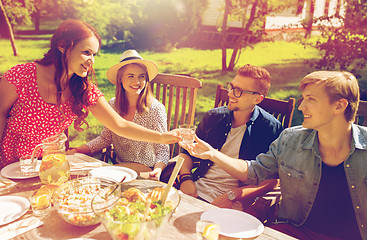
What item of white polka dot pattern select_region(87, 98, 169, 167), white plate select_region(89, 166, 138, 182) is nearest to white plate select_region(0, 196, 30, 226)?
white plate select_region(89, 166, 138, 182)

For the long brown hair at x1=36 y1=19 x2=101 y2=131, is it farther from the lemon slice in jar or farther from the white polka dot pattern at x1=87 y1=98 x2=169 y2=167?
the lemon slice in jar

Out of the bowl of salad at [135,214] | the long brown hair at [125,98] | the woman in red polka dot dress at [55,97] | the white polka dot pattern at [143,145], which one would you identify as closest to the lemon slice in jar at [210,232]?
the bowl of salad at [135,214]

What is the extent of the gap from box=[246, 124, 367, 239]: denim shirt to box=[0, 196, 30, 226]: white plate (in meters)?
1.66

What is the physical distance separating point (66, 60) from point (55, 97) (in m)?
0.35

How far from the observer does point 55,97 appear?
2.82m

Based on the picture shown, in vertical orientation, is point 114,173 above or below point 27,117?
below

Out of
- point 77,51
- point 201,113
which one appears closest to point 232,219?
point 77,51

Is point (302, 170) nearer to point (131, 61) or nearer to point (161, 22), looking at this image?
point (131, 61)

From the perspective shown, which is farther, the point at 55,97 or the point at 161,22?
the point at 161,22

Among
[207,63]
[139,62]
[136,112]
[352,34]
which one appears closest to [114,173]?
[136,112]

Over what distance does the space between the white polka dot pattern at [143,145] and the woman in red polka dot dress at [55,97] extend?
2.67 ft

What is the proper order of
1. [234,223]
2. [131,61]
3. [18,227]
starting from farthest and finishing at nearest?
1. [131,61]
2. [234,223]
3. [18,227]

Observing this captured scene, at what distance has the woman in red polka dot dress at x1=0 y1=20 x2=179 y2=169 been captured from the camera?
2.68 meters

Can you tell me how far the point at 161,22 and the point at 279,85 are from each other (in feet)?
23.8
